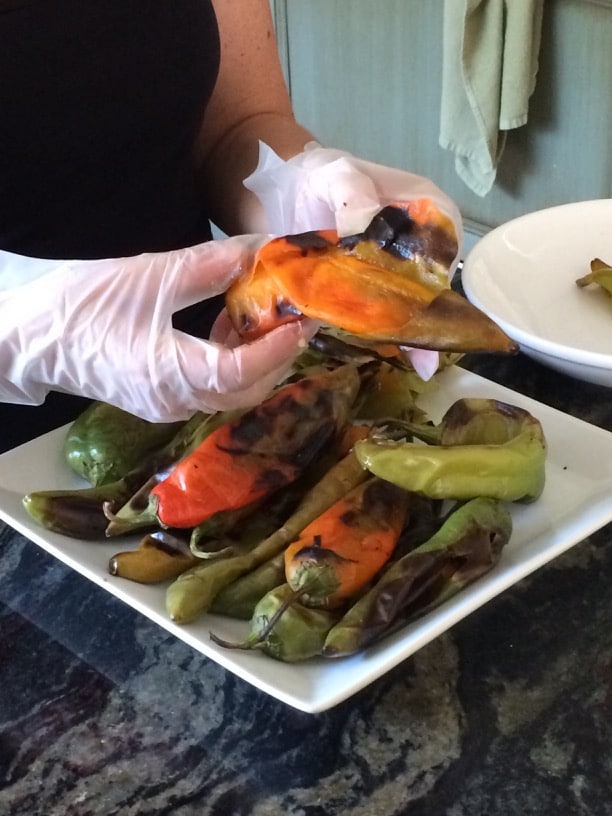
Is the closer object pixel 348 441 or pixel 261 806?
pixel 261 806

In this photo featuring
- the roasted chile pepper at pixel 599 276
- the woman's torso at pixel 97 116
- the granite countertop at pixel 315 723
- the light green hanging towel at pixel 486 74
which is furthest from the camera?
the light green hanging towel at pixel 486 74

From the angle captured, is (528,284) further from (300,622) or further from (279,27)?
(279,27)

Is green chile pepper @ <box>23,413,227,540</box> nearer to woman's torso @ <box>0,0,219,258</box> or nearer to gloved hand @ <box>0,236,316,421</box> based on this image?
gloved hand @ <box>0,236,316,421</box>

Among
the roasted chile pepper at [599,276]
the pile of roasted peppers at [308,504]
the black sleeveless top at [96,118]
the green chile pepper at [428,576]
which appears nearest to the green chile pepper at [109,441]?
the pile of roasted peppers at [308,504]

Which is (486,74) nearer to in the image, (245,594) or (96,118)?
(96,118)

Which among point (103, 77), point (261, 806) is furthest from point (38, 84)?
point (261, 806)

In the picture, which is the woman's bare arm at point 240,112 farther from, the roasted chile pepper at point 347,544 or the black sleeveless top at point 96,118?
the roasted chile pepper at point 347,544

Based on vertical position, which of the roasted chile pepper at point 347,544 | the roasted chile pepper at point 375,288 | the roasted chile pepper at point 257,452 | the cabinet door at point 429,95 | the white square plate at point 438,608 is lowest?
the cabinet door at point 429,95

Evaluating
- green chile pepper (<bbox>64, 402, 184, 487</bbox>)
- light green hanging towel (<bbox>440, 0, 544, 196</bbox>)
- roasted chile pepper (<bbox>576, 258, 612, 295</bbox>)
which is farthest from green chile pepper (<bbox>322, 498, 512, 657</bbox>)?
light green hanging towel (<bbox>440, 0, 544, 196</bbox>)
